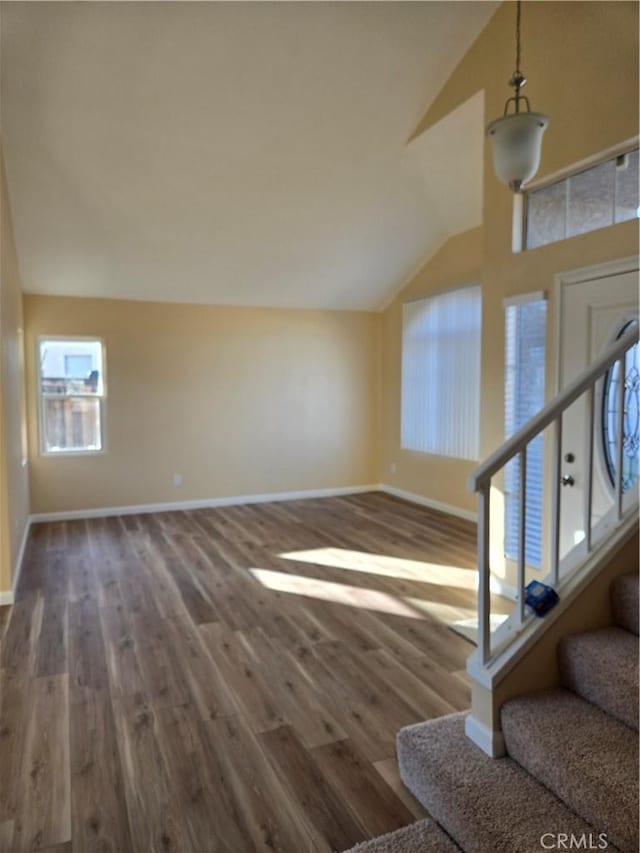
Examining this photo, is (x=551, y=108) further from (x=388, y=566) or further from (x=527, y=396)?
(x=388, y=566)

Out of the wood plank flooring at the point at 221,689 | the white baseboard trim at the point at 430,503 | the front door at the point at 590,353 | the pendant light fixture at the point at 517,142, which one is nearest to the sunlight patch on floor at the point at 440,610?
the wood plank flooring at the point at 221,689

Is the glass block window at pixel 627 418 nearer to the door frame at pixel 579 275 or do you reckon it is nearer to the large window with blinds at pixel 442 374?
the door frame at pixel 579 275

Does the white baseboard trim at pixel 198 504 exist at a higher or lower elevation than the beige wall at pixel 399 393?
lower

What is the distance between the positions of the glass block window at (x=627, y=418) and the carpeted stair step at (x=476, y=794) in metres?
1.48

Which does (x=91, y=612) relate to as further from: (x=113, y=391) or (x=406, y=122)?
(x=406, y=122)

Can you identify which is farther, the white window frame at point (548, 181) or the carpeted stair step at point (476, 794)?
the white window frame at point (548, 181)

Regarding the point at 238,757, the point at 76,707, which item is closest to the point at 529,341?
the point at 238,757

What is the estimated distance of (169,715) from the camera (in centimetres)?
242

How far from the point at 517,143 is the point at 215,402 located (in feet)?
16.1

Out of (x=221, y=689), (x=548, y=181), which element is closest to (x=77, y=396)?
(x=221, y=689)

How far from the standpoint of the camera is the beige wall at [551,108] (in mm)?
2902

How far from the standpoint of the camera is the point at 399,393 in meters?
7.12

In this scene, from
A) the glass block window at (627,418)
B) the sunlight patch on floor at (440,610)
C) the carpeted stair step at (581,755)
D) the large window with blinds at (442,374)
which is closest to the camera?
the carpeted stair step at (581,755)

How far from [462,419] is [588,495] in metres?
3.91
